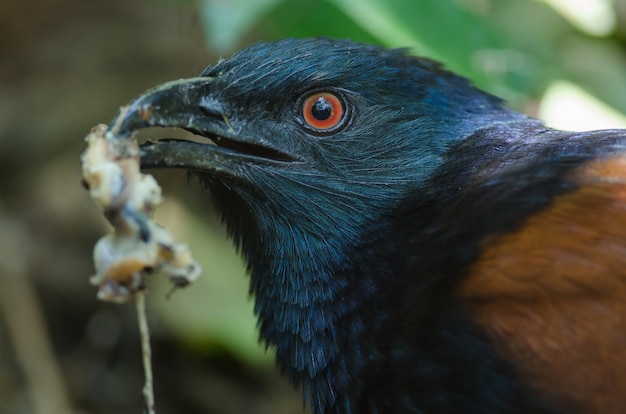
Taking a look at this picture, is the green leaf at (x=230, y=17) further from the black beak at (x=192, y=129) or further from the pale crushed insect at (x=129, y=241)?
the pale crushed insect at (x=129, y=241)

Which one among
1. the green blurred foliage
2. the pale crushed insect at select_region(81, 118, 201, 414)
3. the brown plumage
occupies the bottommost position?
the brown plumage

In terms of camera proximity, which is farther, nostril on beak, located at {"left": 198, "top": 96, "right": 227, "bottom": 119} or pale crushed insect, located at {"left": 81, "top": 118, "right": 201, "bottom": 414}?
nostril on beak, located at {"left": 198, "top": 96, "right": 227, "bottom": 119}

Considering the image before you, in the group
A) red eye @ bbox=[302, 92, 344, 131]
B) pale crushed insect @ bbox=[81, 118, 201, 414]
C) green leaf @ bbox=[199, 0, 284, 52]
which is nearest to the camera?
pale crushed insect @ bbox=[81, 118, 201, 414]

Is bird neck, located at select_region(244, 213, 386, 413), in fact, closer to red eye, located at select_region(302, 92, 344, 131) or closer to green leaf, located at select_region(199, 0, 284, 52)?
red eye, located at select_region(302, 92, 344, 131)

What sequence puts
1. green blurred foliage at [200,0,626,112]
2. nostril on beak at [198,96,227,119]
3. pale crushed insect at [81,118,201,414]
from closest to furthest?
Result: pale crushed insect at [81,118,201,414]
nostril on beak at [198,96,227,119]
green blurred foliage at [200,0,626,112]

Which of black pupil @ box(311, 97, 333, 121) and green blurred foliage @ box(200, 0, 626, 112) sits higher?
green blurred foliage @ box(200, 0, 626, 112)

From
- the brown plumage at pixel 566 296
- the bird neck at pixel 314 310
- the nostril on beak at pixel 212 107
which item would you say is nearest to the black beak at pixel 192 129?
the nostril on beak at pixel 212 107

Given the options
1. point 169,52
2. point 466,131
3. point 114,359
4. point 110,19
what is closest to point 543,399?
point 466,131

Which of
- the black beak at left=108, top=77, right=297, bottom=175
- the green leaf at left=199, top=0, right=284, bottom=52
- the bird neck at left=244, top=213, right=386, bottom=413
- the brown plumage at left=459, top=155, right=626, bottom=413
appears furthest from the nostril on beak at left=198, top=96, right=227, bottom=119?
the brown plumage at left=459, top=155, right=626, bottom=413

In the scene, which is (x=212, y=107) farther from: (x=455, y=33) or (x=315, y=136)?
(x=455, y=33)
